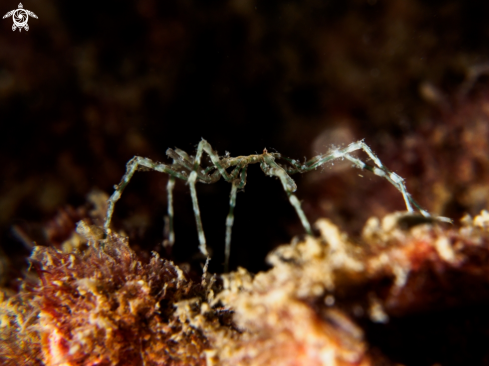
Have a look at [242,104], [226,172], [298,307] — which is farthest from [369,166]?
[242,104]

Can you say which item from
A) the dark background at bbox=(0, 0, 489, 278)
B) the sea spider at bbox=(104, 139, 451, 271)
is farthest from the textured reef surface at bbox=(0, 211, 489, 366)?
the dark background at bbox=(0, 0, 489, 278)

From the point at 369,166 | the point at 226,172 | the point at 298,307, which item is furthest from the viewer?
the point at 226,172

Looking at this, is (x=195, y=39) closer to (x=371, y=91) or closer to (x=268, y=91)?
(x=268, y=91)

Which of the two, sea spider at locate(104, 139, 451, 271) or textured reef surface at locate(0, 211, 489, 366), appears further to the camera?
sea spider at locate(104, 139, 451, 271)

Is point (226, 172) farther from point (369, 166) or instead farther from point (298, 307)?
point (298, 307)

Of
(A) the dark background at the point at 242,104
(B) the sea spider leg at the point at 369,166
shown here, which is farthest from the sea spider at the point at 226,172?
(A) the dark background at the point at 242,104

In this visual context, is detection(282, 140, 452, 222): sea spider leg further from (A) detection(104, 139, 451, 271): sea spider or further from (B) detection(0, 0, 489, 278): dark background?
(B) detection(0, 0, 489, 278): dark background

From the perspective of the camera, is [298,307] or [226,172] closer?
[298,307]

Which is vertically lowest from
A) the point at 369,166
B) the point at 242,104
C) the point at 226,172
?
the point at 369,166

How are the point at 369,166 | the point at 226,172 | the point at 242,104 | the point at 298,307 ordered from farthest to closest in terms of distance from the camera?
the point at 242,104 < the point at 226,172 < the point at 369,166 < the point at 298,307
